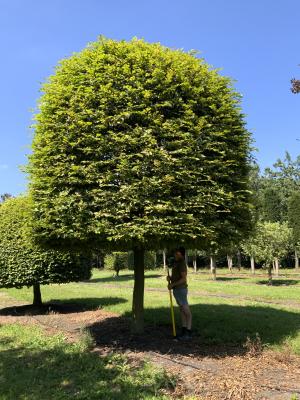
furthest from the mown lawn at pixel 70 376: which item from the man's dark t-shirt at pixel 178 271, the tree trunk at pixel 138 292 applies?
the man's dark t-shirt at pixel 178 271

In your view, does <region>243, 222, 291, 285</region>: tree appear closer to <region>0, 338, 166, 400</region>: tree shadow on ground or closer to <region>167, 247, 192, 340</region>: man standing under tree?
<region>167, 247, 192, 340</region>: man standing under tree

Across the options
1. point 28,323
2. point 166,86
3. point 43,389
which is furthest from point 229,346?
point 28,323

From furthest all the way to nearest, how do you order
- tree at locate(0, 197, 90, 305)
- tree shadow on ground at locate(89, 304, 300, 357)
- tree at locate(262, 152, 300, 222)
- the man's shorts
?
tree at locate(262, 152, 300, 222)
tree at locate(0, 197, 90, 305)
the man's shorts
tree shadow on ground at locate(89, 304, 300, 357)

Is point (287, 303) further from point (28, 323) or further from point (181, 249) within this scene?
point (28, 323)

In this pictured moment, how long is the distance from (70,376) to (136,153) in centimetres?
390

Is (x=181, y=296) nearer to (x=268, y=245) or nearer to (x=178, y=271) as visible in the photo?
(x=178, y=271)

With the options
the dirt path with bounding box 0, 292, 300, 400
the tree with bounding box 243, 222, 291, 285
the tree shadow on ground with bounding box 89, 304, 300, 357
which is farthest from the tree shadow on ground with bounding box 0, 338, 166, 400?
the tree with bounding box 243, 222, 291, 285

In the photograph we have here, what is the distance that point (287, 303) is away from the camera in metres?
15.4

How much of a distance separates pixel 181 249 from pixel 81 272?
19.8 ft

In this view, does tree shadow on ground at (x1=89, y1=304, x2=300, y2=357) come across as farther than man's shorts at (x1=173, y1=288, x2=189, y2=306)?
No

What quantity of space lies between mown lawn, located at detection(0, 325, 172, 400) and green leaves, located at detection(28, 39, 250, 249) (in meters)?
2.12

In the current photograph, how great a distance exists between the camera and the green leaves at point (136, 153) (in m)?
7.63

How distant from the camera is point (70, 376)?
6801 millimetres

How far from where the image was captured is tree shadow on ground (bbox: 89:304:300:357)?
330 inches
